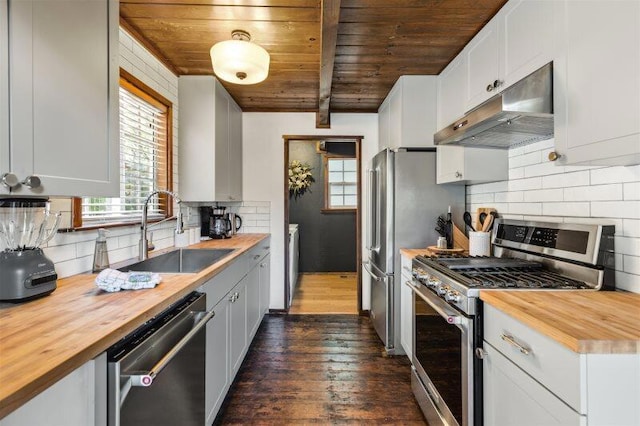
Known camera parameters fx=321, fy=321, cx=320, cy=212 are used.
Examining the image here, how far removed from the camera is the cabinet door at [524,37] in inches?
55.0

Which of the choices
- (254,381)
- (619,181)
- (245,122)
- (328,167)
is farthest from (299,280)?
(619,181)

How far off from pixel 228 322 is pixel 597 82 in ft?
6.72

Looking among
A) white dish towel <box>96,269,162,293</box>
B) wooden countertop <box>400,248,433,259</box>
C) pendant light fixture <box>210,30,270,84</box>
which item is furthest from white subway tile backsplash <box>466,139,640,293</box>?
white dish towel <box>96,269,162,293</box>

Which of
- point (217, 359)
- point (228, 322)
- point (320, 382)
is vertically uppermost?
point (228, 322)

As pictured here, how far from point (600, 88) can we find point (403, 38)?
128 cm

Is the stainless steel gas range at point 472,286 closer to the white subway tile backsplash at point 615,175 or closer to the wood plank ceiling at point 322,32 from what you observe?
the white subway tile backsplash at point 615,175

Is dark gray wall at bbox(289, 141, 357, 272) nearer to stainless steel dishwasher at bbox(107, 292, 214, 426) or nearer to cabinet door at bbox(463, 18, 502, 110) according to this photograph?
cabinet door at bbox(463, 18, 502, 110)

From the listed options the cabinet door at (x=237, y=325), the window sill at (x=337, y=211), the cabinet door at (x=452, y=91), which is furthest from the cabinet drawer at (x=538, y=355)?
the window sill at (x=337, y=211)

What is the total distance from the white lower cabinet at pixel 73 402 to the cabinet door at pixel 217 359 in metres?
0.74

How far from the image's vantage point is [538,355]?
0.96m

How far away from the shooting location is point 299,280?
5.17m

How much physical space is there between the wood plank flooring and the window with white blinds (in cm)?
203

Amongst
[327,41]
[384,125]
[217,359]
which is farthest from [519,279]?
[384,125]

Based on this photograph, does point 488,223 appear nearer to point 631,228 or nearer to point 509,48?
point 631,228
